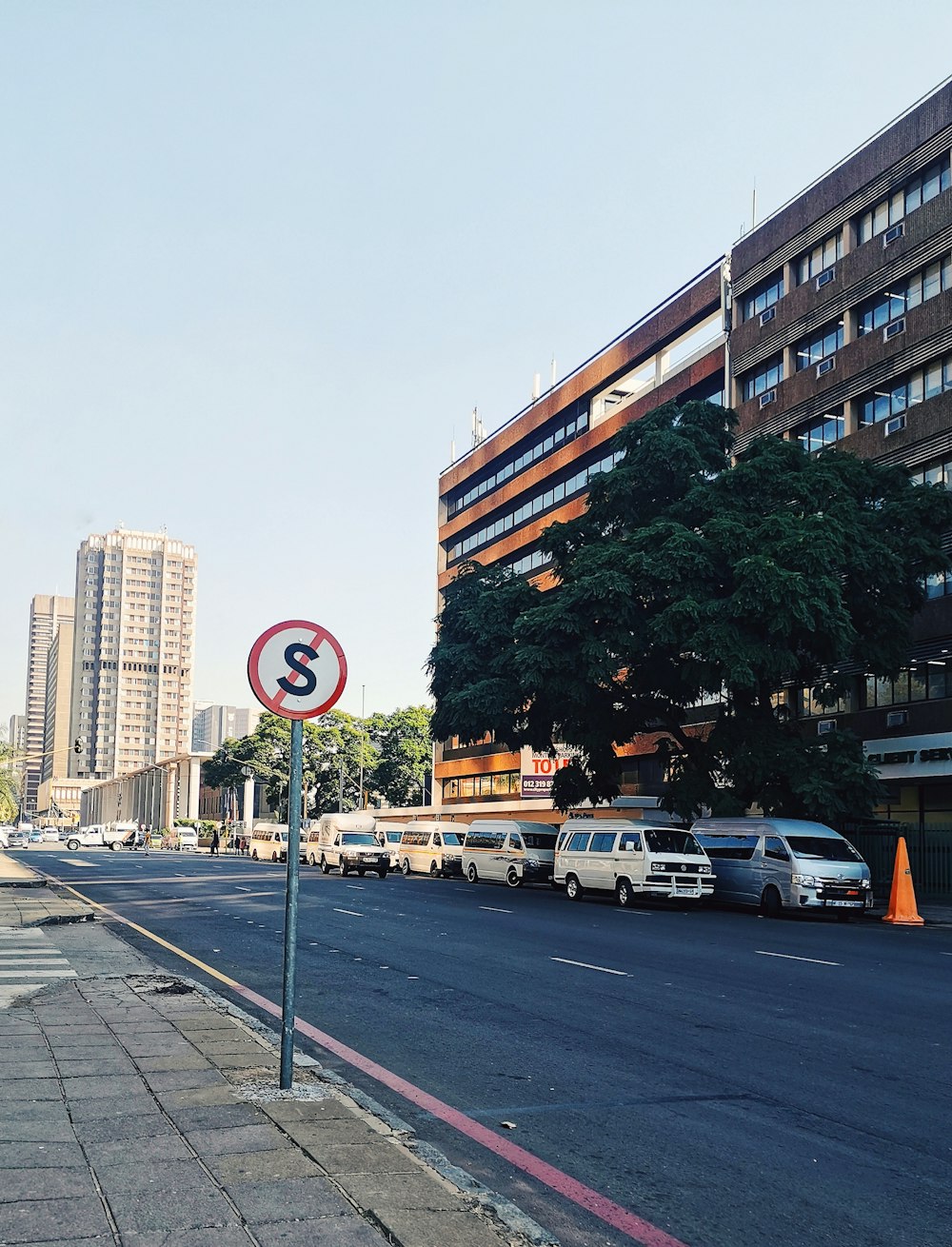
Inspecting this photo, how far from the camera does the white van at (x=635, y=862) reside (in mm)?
27516

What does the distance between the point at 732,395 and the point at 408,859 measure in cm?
2267

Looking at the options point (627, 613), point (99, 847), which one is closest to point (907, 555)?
point (627, 613)

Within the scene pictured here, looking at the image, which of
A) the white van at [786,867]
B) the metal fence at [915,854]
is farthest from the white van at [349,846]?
the white van at [786,867]

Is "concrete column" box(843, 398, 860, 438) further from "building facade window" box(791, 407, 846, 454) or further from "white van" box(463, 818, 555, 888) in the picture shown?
"white van" box(463, 818, 555, 888)

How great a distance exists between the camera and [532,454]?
7575cm

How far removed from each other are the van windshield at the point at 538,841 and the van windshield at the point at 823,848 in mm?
13503

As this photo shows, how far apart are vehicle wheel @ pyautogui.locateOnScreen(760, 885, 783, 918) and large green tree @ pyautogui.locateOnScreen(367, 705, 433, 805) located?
238 ft

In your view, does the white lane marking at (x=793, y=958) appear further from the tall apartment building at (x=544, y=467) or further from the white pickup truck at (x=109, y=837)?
the white pickup truck at (x=109, y=837)

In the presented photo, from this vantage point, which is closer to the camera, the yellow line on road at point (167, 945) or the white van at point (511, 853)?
the yellow line on road at point (167, 945)

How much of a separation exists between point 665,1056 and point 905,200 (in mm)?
36967

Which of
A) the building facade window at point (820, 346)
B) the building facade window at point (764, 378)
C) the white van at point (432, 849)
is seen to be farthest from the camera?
the white van at point (432, 849)

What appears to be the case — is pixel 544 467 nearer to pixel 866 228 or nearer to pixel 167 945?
pixel 866 228

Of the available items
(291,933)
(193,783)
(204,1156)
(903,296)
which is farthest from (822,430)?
(193,783)

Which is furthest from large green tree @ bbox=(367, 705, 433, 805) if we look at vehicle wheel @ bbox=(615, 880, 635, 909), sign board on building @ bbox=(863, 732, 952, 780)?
vehicle wheel @ bbox=(615, 880, 635, 909)
